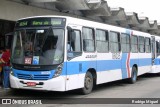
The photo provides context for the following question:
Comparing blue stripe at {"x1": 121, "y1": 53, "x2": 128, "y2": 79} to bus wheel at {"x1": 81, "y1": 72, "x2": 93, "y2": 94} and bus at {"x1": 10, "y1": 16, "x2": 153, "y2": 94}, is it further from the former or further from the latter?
bus wheel at {"x1": 81, "y1": 72, "x2": 93, "y2": 94}

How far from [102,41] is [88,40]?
4.56ft

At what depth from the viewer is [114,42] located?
1593 centimetres

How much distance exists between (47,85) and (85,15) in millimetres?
13186

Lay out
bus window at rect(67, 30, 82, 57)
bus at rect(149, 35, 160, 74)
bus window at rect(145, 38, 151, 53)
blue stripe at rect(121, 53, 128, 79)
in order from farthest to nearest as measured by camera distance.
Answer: bus at rect(149, 35, 160, 74)
bus window at rect(145, 38, 151, 53)
blue stripe at rect(121, 53, 128, 79)
bus window at rect(67, 30, 82, 57)

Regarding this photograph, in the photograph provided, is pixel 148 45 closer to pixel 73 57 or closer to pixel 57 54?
pixel 73 57

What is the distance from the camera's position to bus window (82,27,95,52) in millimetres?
13103

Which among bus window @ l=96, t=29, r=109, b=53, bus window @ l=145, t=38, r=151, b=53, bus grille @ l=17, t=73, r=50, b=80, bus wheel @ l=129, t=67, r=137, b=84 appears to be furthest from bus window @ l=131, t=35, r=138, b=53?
bus grille @ l=17, t=73, r=50, b=80

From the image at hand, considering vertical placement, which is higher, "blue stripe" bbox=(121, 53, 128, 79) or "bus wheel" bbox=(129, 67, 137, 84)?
"blue stripe" bbox=(121, 53, 128, 79)

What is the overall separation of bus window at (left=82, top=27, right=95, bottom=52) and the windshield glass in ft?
5.00

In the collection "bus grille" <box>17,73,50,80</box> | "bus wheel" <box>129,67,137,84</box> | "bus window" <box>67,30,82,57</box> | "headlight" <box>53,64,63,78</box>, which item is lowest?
"bus wheel" <box>129,67,137,84</box>

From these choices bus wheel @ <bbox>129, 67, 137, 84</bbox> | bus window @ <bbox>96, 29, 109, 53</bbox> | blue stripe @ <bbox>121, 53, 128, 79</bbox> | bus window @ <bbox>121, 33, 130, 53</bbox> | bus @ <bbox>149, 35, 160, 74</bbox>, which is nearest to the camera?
bus window @ <bbox>96, 29, 109, 53</bbox>

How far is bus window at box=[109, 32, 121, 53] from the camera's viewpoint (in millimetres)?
15617

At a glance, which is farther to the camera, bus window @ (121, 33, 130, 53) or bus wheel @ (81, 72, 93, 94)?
bus window @ (121, 33, 130, 53)

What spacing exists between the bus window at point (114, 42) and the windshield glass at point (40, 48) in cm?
432
